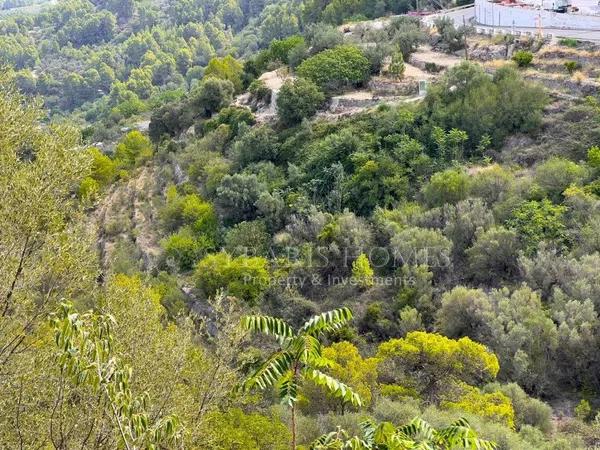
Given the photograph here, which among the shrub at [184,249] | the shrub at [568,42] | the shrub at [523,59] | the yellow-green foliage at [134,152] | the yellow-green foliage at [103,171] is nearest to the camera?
the shrub at [184,249]

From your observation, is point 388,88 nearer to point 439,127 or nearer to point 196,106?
point 439,127

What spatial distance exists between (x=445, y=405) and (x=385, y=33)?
26.7 metres

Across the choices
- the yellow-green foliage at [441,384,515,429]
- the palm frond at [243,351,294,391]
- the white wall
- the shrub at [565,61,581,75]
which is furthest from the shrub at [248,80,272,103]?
the palm frond at [243,351,294,391]

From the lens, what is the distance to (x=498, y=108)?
25078 millimetres

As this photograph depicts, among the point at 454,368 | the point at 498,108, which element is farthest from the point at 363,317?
the point at 498,108

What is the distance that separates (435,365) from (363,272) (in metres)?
5.41

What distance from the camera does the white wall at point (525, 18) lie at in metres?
30.9

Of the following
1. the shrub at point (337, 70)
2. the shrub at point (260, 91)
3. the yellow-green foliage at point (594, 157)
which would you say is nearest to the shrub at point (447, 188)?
the yellow-green foliage at point (594, 157)

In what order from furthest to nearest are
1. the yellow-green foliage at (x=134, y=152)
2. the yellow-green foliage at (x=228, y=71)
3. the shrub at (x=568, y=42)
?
the yellow-green foliage at (x=228, y=71) → the yellow-green foliage at (x=134, y=152) → the shrub at (x=568, y=42)

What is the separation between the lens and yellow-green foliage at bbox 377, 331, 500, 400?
14.6 meters

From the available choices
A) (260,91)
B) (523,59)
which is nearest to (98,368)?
(523,59)

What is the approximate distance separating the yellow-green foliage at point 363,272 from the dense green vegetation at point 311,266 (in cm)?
7

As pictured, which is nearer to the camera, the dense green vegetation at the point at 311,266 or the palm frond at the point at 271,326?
the palm frond at the point at 271,326

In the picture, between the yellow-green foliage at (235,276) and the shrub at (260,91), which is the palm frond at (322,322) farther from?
the shrub at (260,91)
